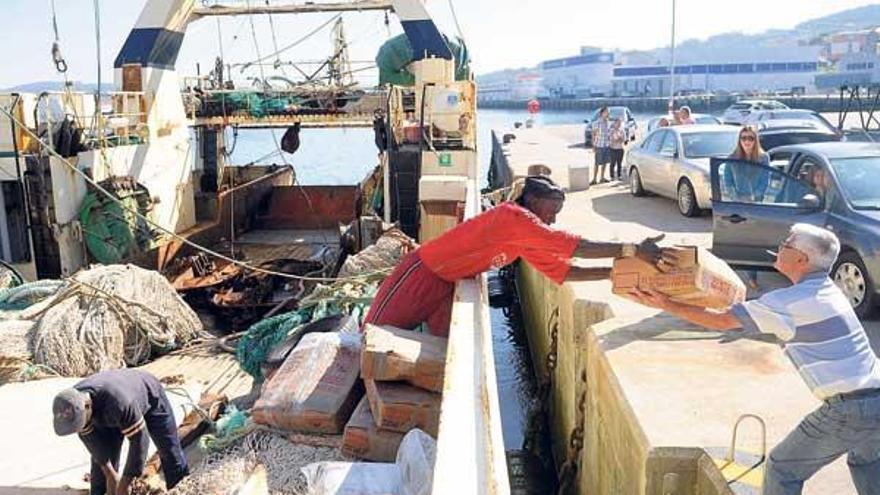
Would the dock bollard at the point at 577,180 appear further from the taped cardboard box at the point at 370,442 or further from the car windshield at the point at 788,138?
the taped cardboard box at the point at 370,442

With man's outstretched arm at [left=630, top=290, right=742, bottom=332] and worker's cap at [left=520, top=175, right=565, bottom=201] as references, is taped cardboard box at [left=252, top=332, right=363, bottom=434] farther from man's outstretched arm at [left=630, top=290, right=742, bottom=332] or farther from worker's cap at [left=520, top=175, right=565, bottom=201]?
man's outstretched arm at [left=630, top=290, right=742, bottom=332]

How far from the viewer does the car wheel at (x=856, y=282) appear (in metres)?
6.83

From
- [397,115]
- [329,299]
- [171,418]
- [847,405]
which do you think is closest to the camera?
[847,405]

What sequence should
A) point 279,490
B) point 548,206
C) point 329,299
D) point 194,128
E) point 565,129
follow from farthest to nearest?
point 565,129 < point 194,128 < point 329,299 < point 548,206 < point 279,490

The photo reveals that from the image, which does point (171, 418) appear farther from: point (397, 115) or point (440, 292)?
point (397, 115)

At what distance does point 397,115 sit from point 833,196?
27.4 feet

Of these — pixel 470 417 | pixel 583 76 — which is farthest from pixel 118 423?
pixel 583 76

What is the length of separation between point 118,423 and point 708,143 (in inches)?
413

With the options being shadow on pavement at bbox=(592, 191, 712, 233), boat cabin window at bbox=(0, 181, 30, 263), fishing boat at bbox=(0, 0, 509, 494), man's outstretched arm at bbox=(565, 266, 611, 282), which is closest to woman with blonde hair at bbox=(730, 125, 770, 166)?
shadow on pavement at bbox=(592, 191, 712, 233)

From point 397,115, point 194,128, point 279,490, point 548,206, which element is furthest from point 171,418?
point 194,128

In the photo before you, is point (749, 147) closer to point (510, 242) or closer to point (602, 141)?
point (510, 242)

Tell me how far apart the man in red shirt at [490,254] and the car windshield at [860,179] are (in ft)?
12.8

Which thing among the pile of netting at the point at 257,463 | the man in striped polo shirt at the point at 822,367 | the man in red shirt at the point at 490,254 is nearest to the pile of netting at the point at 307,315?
the man in red shirt at the point at 490,254

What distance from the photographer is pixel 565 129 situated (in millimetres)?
40781
